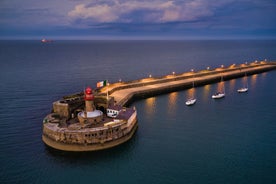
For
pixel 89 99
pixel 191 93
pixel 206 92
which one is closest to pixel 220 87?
pixel 206 92

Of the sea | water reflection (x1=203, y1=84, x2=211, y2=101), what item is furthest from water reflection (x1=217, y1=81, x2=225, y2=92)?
the sea

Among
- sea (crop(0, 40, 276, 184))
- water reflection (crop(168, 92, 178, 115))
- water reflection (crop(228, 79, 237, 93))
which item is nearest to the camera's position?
sea (crop(0, 40, 276, 184))

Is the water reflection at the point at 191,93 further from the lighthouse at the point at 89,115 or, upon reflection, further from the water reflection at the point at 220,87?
the lighthouse at the point at 89,115

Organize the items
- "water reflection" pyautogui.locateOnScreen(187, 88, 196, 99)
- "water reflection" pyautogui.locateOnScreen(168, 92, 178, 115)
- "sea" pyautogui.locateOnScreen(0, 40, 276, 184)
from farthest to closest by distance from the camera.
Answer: "water reflection" pyautogui.locateOnScreen(187, 88, 196, 99) < "water reflection" pyautogui.locateOnScreen(168, 92, 178, 115) < "sea" pyautogui.locateOnScreen(0, 40, 276, 184)

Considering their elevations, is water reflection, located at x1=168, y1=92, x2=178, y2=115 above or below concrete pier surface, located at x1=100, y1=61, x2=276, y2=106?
below

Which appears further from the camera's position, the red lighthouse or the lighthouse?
the red lighthouse

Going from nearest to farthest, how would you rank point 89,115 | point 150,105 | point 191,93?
1. point 89,115
2. point 150,105
3. point 191,93

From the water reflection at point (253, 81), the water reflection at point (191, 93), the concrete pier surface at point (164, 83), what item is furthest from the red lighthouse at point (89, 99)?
the water reflection at point (253, 81)

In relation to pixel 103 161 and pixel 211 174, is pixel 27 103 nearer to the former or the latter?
pixel 103 161

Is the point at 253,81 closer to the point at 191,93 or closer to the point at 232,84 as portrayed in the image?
the point at 232,84

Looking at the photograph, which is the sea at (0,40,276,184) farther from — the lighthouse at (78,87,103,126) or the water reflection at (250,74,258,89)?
the water reflection at (250,74,258,89)
